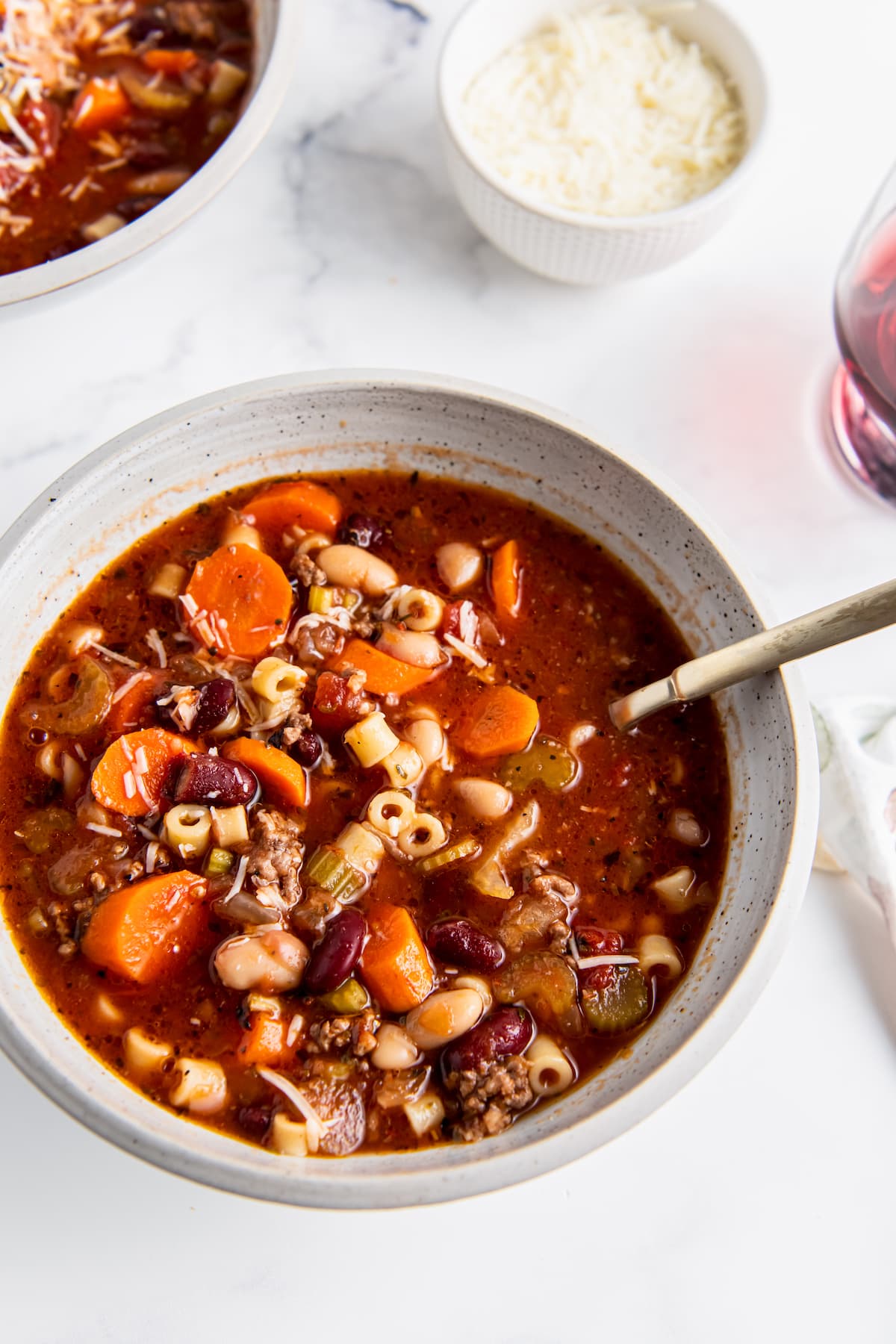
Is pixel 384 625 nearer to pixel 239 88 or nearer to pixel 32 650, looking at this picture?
pixel 32 650

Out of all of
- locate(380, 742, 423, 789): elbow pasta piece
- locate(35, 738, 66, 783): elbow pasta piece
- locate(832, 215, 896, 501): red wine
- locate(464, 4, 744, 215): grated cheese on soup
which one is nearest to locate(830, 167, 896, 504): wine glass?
locate(832, 215, 896, 501): red wine

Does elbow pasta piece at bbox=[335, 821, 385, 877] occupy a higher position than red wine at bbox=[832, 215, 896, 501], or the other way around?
red wine at bbox=[832, 215, 896, 501]

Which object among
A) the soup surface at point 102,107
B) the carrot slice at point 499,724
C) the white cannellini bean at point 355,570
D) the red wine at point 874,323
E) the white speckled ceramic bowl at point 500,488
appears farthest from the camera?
the soup surface at point 102,107

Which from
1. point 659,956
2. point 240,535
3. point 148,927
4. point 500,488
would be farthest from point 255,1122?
point 500,488

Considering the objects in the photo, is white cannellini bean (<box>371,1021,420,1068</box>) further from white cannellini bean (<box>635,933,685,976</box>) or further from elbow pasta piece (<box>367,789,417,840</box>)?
white cannellini bean (<box>635,933,685,976</box>)

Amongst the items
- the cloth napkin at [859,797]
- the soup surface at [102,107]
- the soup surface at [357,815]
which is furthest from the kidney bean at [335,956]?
the soup surface at [102,107]

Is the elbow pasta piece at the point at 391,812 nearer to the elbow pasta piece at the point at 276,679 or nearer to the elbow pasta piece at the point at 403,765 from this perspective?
the elbow pasta piece at the point at 403,765

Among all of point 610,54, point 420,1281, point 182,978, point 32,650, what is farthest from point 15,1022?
point 610,54
